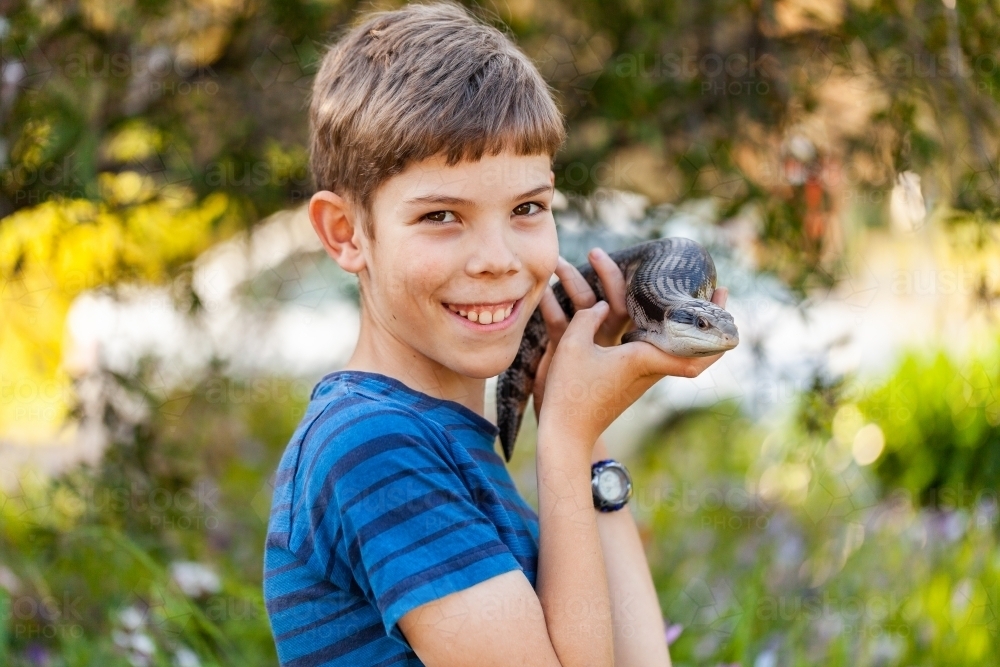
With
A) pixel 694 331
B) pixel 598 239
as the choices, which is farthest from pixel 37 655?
pixel 694 331

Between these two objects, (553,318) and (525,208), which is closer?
(525,208)

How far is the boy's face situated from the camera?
1.63 m

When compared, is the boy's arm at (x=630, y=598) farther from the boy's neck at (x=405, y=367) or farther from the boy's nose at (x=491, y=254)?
the boy's nose at (x=491, y=254)

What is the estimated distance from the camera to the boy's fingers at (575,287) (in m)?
2.07

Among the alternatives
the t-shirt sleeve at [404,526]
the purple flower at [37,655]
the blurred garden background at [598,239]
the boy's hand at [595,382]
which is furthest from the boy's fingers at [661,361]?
the purple flower at [37,655]

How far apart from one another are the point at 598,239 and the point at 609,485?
5.05ft

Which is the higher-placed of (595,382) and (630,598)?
(595,382)

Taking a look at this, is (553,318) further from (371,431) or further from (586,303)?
(371,431)

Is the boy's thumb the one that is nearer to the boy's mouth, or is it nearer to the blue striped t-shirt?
the boy's mouth

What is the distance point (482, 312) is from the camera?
1.71 metres

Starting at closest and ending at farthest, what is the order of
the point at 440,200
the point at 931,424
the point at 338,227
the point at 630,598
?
the point at 440,200 → the point at 338,227 → the point at 630,598 → the point at 931,424

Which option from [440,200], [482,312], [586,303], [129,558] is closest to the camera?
[440,200]

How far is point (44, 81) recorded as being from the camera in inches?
125

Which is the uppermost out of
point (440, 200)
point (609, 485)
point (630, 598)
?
point (440, 200)
